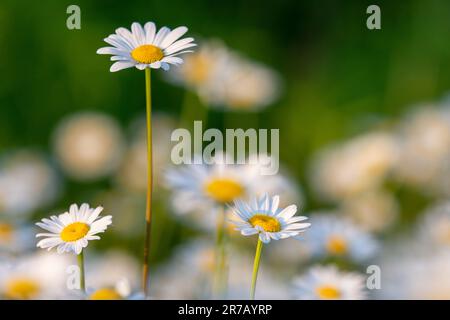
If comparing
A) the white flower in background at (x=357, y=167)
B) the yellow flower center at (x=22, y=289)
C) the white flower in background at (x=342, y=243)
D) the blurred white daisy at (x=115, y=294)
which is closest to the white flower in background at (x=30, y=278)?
the yellow flower center at (x=22, y=289)

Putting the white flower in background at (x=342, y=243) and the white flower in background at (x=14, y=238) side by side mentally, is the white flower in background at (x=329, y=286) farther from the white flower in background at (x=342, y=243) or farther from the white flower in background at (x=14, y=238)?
the white flower in background at (x=14, y=238)

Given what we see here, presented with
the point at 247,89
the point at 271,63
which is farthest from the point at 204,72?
the point at 271,63

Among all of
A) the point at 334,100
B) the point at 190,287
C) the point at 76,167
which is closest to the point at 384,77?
the point at 334,100

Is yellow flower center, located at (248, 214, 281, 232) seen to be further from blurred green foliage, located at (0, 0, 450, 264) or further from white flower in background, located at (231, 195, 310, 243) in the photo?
blurred green foliage, located at (0, 0, 450, 264)

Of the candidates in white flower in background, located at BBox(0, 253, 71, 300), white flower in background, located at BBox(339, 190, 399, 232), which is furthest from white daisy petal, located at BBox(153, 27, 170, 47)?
white flower in background, located at BBox(339, 190, 399, 232)

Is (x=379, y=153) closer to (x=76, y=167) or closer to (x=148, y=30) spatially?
(x=76, y=167)

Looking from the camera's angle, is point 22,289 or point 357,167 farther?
point 357,167

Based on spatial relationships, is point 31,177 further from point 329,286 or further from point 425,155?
point 329,286
